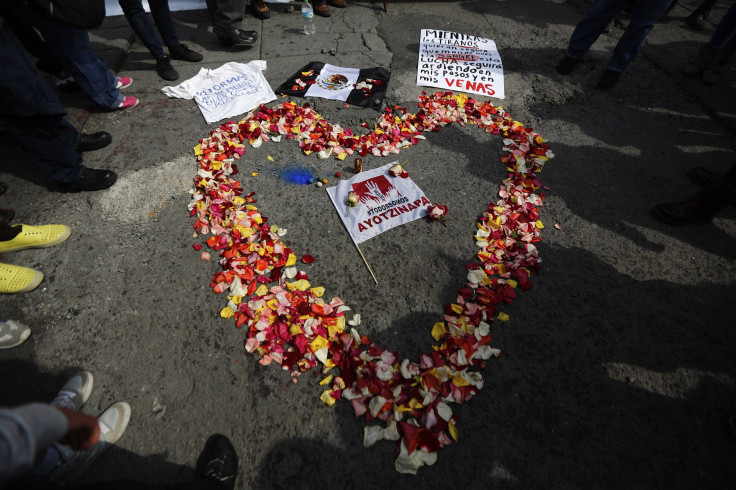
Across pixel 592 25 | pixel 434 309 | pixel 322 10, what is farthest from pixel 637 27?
pixel 322 10

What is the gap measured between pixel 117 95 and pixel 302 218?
266 cm

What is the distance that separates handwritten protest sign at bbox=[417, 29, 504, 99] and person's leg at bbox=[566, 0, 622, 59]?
92cm

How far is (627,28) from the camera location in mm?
3658

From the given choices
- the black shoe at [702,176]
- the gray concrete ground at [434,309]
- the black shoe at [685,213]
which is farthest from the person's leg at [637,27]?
the black shoe at [685,213]

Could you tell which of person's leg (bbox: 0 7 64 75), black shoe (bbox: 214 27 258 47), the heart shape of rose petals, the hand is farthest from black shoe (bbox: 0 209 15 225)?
black shoe (bbox: 214 27 258 47)

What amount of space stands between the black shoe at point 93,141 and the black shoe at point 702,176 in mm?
5970

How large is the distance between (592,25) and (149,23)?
5.32 metres

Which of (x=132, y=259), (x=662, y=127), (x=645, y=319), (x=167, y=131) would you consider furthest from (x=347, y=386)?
(x=662, y=127)

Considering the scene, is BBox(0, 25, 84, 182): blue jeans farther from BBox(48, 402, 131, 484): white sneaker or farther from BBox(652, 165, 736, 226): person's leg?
BBox(652, 165, 736, 226): person's leg

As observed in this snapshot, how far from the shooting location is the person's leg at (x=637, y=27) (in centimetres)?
336

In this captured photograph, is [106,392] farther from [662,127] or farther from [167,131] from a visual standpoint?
[662,127]

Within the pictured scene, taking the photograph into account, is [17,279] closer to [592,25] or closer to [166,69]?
[166,69]

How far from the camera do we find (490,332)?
219cm

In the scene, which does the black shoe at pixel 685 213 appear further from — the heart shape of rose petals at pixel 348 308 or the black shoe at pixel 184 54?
the black shoe at pixel 184 54
